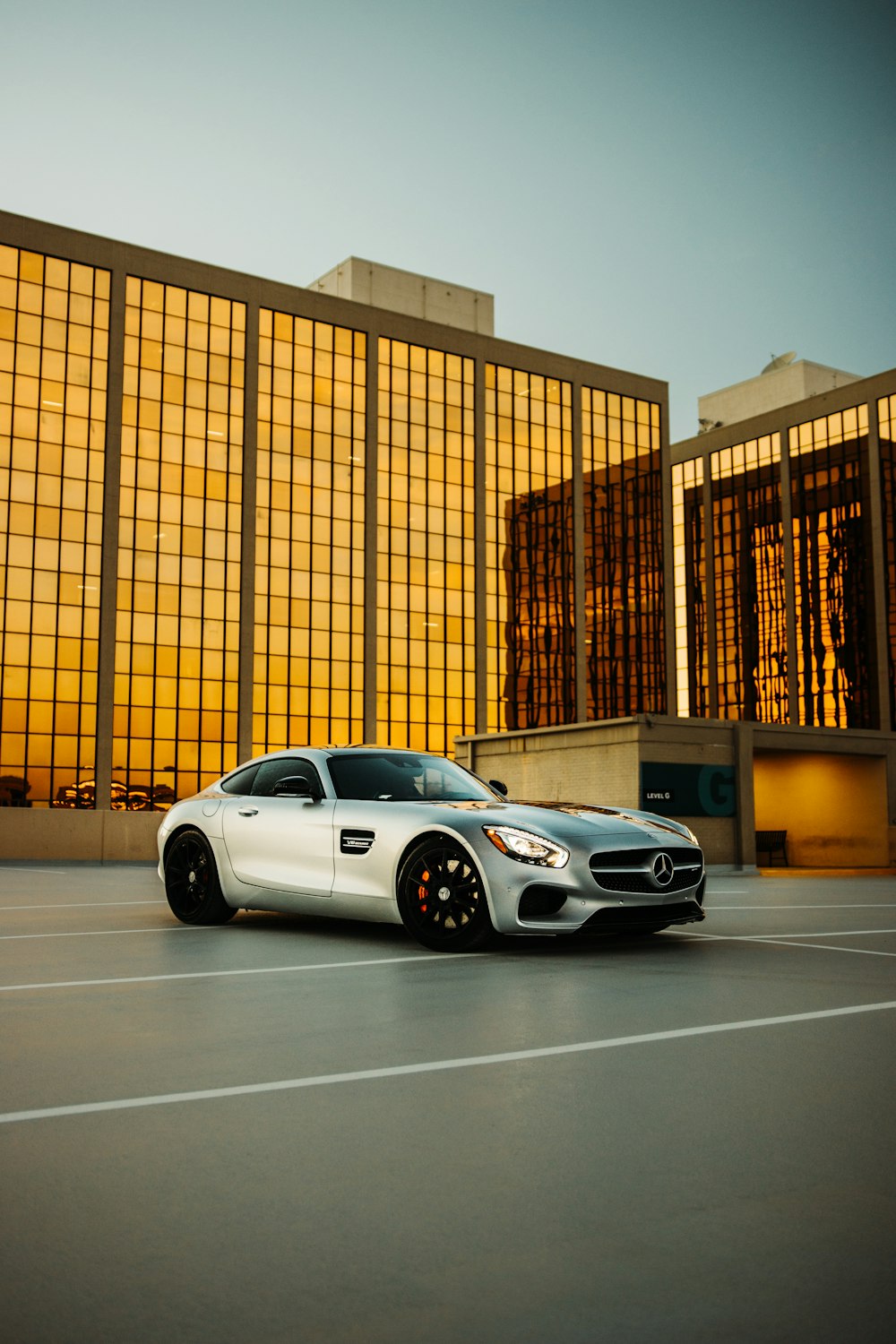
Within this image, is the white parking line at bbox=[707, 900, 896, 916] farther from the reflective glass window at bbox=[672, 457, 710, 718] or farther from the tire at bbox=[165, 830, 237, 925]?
the reflective glass window at bbox=[672, 457, 710, 718]

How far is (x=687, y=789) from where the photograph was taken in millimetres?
31500

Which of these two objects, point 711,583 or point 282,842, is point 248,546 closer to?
point 711,583

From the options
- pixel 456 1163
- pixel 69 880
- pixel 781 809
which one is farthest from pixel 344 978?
pixel 781 809

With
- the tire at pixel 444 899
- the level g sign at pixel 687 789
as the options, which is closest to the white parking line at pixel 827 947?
the tire at pixel 444 899

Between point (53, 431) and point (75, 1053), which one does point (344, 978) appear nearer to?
point (75, 1053)

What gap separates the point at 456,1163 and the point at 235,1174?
1.89 ft

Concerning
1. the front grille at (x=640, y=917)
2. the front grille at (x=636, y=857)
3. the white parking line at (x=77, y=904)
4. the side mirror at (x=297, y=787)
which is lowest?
the white parking line at (x=77, y=904)

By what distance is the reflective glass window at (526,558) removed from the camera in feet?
206

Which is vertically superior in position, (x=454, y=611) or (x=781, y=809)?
(x=454, y=611)

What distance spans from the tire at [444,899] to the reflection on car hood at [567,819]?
0.39 meters

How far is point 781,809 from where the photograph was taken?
1490 inches

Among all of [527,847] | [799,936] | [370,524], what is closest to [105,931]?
[527,847]

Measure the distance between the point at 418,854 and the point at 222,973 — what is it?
71.3 inches

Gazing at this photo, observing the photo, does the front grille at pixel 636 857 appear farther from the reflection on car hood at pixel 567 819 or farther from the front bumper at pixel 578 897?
the reflection on car hood at pixel 567 819
